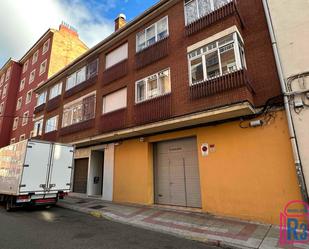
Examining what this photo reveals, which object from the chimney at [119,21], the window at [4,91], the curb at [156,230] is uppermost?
the window at [4,91]

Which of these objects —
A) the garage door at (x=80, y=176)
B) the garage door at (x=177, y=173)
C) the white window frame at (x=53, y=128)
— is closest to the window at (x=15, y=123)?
the white window frame at (x=53, y=128)

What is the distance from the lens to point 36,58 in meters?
28.8

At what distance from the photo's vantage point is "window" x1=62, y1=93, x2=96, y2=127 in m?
14.8

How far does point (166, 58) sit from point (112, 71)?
4.72 metres

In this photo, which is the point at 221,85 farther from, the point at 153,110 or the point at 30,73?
the point at 30,73

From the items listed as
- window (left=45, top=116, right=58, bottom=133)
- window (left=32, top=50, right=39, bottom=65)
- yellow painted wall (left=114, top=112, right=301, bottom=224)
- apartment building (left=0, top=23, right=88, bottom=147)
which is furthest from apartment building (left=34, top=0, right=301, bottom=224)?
window (left=32, top=50, right=39, bottom=65)

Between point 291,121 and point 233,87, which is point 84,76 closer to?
point 233,87

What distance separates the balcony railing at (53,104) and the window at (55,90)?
500mm

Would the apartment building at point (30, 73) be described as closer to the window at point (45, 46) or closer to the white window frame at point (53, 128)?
the window at point (45, 46)

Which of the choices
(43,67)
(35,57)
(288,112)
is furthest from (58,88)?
(288,112)

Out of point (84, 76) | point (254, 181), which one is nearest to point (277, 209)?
point (254, 181)

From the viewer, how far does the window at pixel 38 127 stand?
20600mm

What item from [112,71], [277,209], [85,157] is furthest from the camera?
[85,157]

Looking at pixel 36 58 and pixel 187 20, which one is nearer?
pixel 187 20
